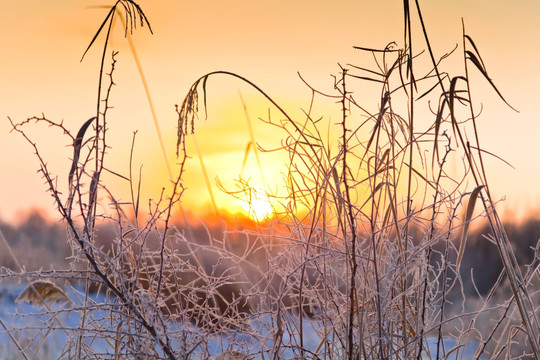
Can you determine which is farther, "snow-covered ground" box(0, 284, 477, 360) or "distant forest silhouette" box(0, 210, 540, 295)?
"distant forest silhouette" box(0, 210, 540, 295)

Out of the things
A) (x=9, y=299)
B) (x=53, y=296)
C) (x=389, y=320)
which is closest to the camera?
(x=389, y=320)

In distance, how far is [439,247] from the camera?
5922mm

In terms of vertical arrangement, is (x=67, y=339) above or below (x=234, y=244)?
above

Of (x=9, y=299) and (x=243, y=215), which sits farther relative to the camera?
(x=9, y=299)

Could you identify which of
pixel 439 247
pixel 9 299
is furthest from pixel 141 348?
pixel 439 247

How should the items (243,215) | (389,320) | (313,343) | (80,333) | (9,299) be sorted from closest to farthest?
(389,320)
(80,333)
(243,215)
(313,343)
(9,299)

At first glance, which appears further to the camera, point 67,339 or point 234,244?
point 234,244

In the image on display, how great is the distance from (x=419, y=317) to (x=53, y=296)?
1098 millimetres

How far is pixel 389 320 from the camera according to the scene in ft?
3.97

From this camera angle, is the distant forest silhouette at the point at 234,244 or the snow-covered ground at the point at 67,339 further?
the distant forest silhouette at the point at 234,244

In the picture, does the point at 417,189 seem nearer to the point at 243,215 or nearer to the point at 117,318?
the point at 243,215

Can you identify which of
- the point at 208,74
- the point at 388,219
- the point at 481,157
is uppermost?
the point at 208,74

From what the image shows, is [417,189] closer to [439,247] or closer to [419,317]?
[419,317]

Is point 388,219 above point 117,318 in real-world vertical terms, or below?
above
